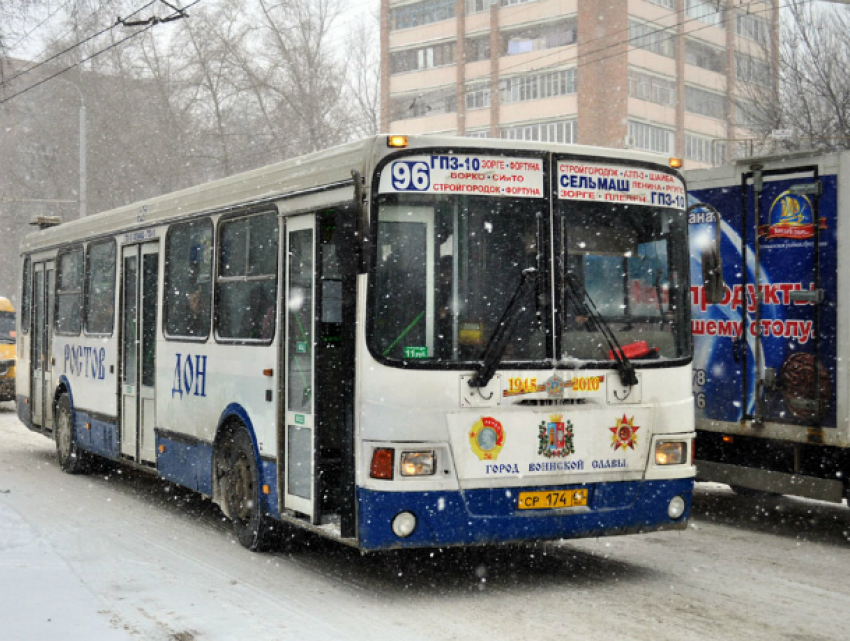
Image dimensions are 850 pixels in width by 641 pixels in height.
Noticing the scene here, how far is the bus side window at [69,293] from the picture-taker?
46.6ft

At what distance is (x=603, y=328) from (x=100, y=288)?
741 cm

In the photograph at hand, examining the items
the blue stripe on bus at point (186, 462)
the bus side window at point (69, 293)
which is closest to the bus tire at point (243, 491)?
the blue stripe on bus at point (186, 462)

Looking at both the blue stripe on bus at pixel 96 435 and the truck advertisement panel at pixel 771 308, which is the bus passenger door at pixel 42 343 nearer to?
the blue stripe on bus at pixel 96 435

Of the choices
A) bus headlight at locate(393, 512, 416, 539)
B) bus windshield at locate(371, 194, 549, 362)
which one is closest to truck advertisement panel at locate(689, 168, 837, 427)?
bus windshield at locate(371, 194, 549, 362)

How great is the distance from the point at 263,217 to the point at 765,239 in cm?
416

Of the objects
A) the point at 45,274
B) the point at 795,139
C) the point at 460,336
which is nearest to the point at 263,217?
the point at 460,336

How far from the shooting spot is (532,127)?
56625 mm

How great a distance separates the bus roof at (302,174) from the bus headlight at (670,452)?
6.30 feet

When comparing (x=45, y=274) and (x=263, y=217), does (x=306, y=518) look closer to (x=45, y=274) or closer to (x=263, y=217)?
(x=263, y=217)

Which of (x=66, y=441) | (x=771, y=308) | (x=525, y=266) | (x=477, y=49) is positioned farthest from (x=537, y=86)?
(x=525, y=266)

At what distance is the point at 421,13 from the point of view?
206 feet

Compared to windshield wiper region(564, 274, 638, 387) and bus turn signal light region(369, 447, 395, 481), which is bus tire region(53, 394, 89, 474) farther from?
windshield wiper region(564, 274, 638, 387)

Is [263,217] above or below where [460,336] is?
above

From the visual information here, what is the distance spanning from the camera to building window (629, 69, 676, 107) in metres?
55.1
